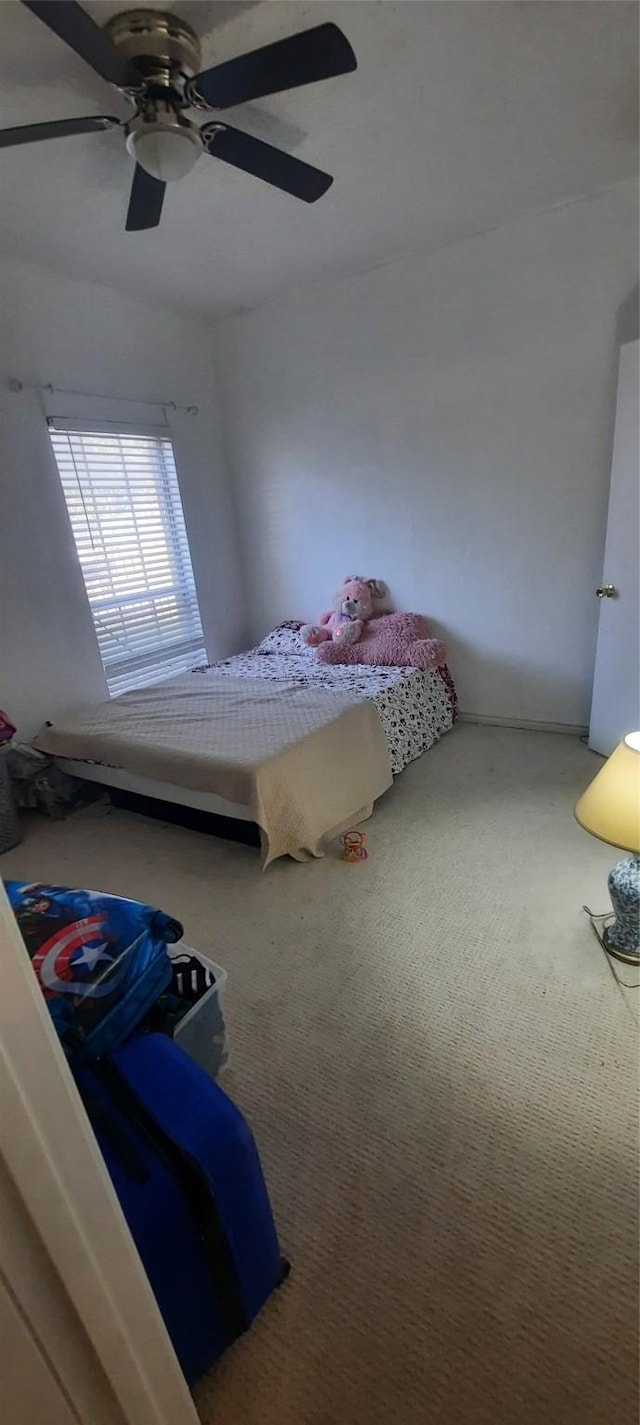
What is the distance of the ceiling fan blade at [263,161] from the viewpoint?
163 cm

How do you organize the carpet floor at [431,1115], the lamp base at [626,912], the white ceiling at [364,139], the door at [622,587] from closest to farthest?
the carpet floor at [431,1115]
the white ceiling at [364,139]
the lamp base at [626,912]
the door at [622,587]

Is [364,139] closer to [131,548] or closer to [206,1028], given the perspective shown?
[131,548]

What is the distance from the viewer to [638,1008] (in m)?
1.60

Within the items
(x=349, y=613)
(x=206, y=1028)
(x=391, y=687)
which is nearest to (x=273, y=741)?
(x=391, y=687)

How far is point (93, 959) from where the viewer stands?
1.09 metres

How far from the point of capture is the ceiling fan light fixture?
158cm

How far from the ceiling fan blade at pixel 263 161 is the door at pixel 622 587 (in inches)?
58.2

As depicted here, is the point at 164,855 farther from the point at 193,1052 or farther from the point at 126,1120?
the point at 126,1120

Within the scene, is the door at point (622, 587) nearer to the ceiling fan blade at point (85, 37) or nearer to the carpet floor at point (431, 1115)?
the carpet floor at point (431, 1115)

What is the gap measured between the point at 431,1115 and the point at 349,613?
2.85m

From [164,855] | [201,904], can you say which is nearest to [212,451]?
[164,855]

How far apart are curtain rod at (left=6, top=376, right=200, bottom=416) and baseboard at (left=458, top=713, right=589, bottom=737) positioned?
8.45ft

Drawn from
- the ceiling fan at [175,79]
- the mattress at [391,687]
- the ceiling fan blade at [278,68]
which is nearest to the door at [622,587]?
the mattress at [391,687]

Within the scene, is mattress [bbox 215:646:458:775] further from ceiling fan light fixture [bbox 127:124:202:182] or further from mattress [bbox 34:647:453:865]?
ceiling fan light fixture [bbox 127:124:202:182]
